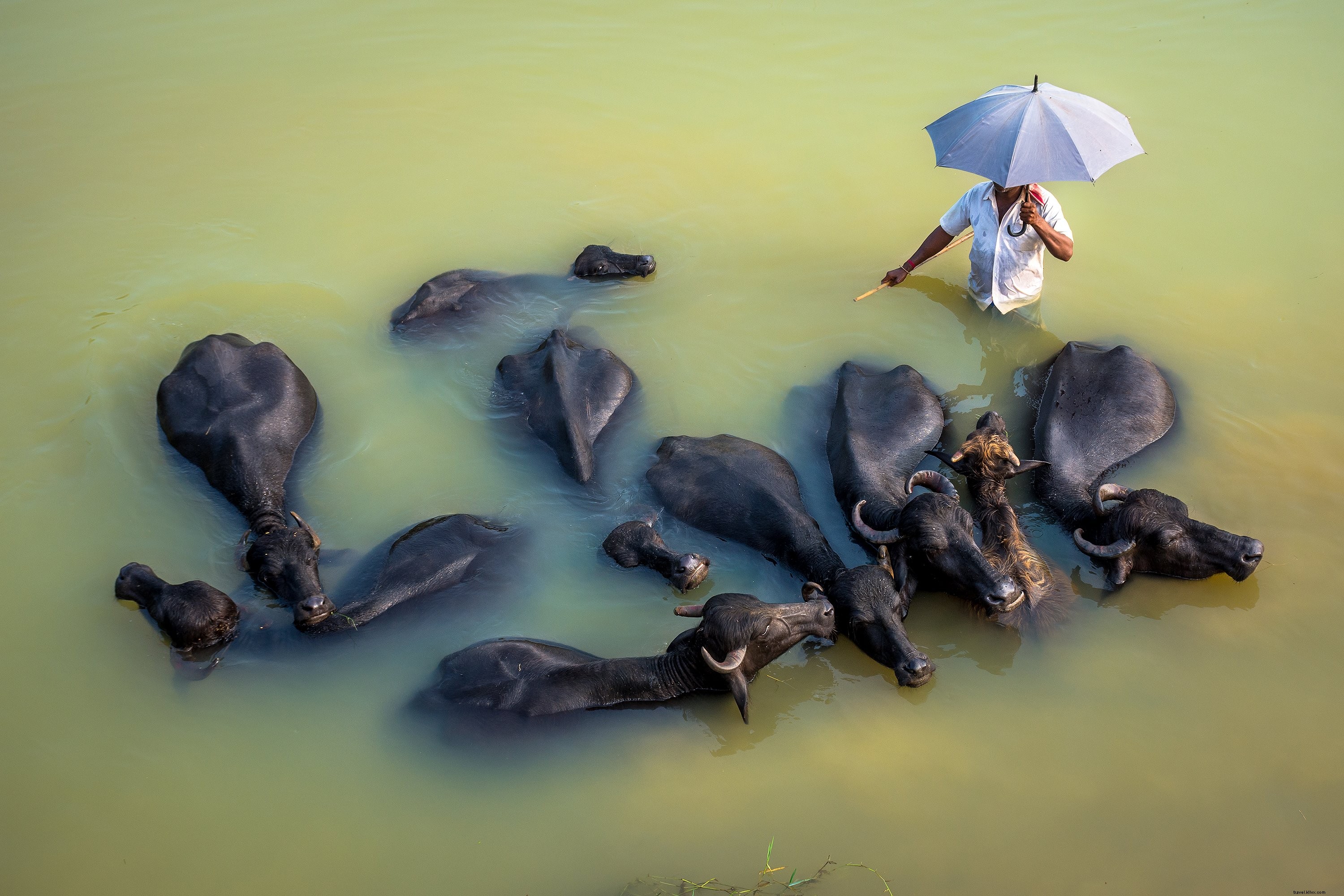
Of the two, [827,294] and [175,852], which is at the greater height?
[827,294]

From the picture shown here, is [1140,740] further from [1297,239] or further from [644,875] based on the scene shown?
[1297,239]

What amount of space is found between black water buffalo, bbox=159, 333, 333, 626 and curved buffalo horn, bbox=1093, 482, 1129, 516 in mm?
4780

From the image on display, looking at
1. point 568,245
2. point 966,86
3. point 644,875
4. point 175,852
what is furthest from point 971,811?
point 966,86

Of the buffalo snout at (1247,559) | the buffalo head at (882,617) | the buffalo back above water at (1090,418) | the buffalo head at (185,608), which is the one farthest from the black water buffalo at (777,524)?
the buffalo head at (185,608)

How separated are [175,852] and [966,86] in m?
10.1

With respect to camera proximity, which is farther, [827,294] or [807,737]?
[827,294]

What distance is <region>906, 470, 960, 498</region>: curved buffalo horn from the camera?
5977 mm

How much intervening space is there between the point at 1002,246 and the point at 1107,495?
2.35 meters

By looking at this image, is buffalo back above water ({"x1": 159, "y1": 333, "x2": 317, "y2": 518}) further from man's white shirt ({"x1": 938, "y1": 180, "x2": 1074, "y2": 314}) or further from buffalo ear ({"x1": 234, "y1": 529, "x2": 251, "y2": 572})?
man's white shirt ({"x1": 938, "y1": 180, "x2": 1074, "y2": 314})

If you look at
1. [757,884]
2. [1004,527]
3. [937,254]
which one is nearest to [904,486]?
[1004,527]

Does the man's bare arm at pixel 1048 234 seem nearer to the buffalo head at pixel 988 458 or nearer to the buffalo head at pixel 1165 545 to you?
the buffalo head at pixel 988 458

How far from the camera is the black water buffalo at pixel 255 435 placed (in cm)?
574

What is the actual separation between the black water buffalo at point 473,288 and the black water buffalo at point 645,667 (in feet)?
11.4

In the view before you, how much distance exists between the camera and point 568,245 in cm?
885
